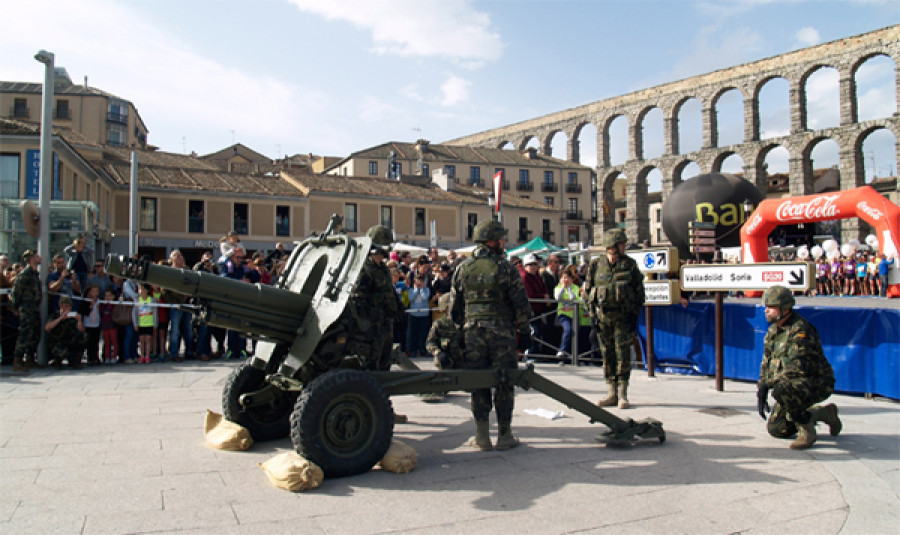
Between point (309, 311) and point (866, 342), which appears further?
point (866, 342)

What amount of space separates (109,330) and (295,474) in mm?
7906

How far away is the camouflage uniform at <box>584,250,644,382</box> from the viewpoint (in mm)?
7832

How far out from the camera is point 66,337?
10.5 m

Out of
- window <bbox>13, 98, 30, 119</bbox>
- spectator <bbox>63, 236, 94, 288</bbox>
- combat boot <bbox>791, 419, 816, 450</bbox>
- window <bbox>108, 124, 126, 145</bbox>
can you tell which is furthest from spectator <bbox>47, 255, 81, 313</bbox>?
window <bbox>108, 124, 126, 145</bbox>

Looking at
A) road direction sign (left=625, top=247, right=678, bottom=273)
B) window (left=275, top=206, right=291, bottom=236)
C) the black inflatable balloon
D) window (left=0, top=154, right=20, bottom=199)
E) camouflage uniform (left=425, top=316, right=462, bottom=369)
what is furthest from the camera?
window (left=275, top=206, right=291, bottom=236)

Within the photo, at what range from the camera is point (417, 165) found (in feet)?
204

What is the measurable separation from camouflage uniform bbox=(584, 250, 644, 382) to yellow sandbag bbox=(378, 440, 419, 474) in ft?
11.3

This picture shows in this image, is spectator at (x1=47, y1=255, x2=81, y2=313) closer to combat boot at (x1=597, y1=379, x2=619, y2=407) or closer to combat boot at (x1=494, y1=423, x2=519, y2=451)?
combat boot at (x1=494, y1=423, x2=519, y2=451)

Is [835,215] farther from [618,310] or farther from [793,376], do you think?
[793,376]

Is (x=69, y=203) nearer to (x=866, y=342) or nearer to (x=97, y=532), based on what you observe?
(x=97, y=532)

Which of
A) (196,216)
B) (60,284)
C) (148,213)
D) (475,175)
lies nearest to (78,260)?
(60,284)

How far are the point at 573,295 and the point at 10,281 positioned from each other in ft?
31.9

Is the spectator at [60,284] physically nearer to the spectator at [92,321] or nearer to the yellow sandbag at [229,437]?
the spectator at [92,321]

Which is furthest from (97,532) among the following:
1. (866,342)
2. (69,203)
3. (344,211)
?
(344,211)
